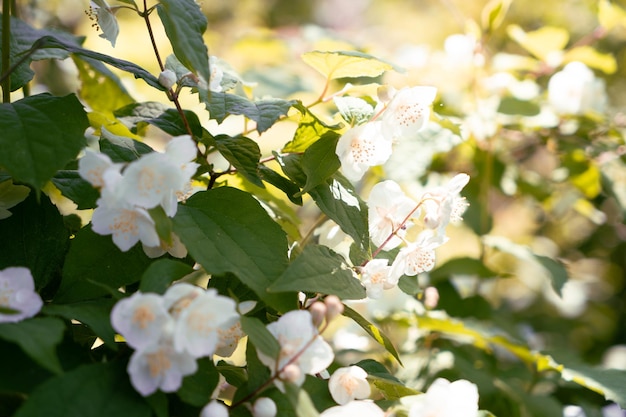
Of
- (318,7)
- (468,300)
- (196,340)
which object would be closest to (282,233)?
(196,340)

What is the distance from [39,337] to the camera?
63 cm

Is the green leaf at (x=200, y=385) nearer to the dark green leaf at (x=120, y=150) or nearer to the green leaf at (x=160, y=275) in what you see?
the green leaf at (x=160, y=275)

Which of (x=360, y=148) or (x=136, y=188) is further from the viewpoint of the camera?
(x=360, y=148)

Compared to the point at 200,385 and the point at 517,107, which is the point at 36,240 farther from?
the point at 517,107

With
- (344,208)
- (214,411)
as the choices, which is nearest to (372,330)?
(344,208)

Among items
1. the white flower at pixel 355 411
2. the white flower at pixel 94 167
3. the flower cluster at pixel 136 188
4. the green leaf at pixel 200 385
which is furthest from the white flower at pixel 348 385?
the white flower at pixel 94 167

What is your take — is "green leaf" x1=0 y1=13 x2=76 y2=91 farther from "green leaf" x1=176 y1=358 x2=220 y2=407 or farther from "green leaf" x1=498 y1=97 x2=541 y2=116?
"green leaf" x1=498 y1=97 x2=541 y2=116

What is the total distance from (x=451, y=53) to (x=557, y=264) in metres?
0.70

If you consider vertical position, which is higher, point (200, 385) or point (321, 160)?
point (321, 160)

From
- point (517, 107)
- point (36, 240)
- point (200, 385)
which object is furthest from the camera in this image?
point (517, 107)

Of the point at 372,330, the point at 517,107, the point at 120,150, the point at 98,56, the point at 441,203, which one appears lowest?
the point at 517,107

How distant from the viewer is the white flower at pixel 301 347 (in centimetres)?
74

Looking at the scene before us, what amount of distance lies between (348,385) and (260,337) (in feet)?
0.54

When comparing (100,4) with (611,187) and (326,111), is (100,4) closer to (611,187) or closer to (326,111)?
(326,111)
